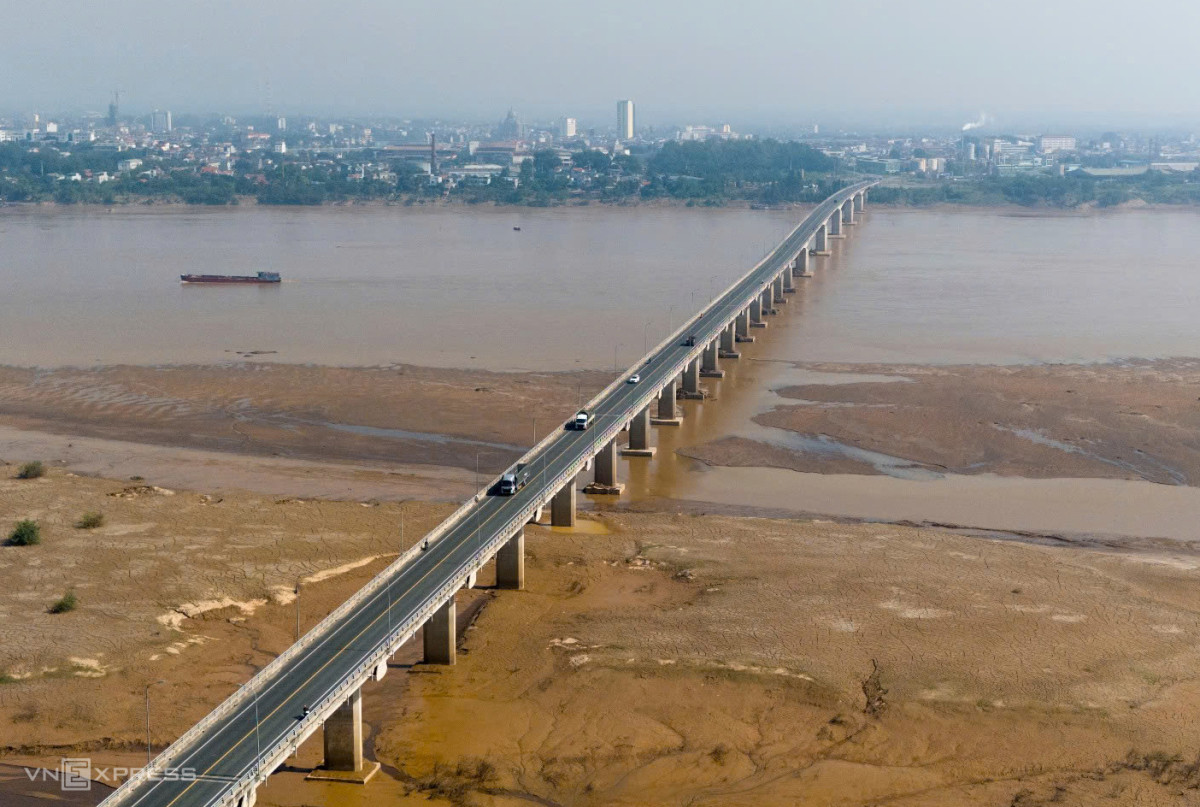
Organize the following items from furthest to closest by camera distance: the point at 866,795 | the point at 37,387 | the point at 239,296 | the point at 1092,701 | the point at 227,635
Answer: the point at 239,296
the point at 37,387
the point at 227,635
the point at 1092,701
the point at 866,795

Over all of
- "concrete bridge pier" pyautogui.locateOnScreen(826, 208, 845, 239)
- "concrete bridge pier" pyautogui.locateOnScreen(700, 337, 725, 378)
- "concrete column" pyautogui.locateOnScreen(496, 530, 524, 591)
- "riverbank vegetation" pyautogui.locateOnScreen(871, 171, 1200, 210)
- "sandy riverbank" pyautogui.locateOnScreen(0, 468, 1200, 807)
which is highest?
"riverbank vegetation" pyautogui.locateOnScreen(871, 171, 1200, 210)

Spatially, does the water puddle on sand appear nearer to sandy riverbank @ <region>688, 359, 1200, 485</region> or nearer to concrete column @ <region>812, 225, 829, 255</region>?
sandy riverbank @ <region>688, 359, 1200, 485</region>

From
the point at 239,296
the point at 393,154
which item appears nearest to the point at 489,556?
the point at 239,296

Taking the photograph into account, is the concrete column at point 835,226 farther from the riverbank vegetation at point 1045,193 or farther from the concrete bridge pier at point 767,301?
the concrete bridge pier at point 767,301

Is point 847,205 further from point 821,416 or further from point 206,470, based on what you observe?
point 206,470

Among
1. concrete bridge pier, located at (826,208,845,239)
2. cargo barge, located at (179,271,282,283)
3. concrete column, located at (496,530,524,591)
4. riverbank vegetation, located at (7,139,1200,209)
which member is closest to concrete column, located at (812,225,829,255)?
concrete bridge pier, located at (826,208,845,239)

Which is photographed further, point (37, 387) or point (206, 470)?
point (37, 387)
